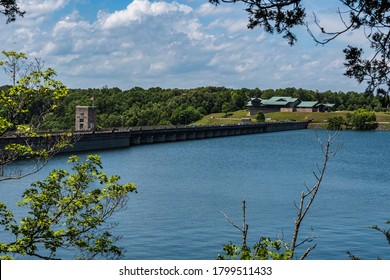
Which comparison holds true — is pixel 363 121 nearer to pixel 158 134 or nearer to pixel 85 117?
pixel 158 134

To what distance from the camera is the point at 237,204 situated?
1665 inches

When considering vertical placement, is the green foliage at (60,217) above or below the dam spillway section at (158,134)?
above

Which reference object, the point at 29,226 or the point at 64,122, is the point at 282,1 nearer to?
the point at 29,226

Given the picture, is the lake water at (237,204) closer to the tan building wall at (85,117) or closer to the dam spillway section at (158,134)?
the dam spillway section at (158,134)

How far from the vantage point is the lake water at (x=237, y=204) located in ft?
96.0

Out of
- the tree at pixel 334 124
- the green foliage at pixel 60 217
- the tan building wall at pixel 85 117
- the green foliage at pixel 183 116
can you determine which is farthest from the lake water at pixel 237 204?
the green foliage at pixel 183 116

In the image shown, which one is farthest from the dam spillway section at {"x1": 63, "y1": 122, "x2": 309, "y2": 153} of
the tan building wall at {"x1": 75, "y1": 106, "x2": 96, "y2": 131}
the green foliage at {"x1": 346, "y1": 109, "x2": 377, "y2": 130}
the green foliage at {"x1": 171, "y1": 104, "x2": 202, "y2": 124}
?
the green foliage at {"x1": 171, "y1": 104, "x2": 202, "y2": 124}

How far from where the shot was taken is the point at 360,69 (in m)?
10.1

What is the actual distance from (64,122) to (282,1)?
427 ft

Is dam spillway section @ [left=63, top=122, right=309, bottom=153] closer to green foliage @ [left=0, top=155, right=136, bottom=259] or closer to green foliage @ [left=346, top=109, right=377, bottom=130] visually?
green foliage @ [left=346, top=109, right=377, bottom=130]

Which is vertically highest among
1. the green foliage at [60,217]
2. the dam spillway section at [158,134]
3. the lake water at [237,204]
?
the green foliage at [60,217]

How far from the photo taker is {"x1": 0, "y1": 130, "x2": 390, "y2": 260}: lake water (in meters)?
29.2

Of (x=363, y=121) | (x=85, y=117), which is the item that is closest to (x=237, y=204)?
(x=85, y=117)
